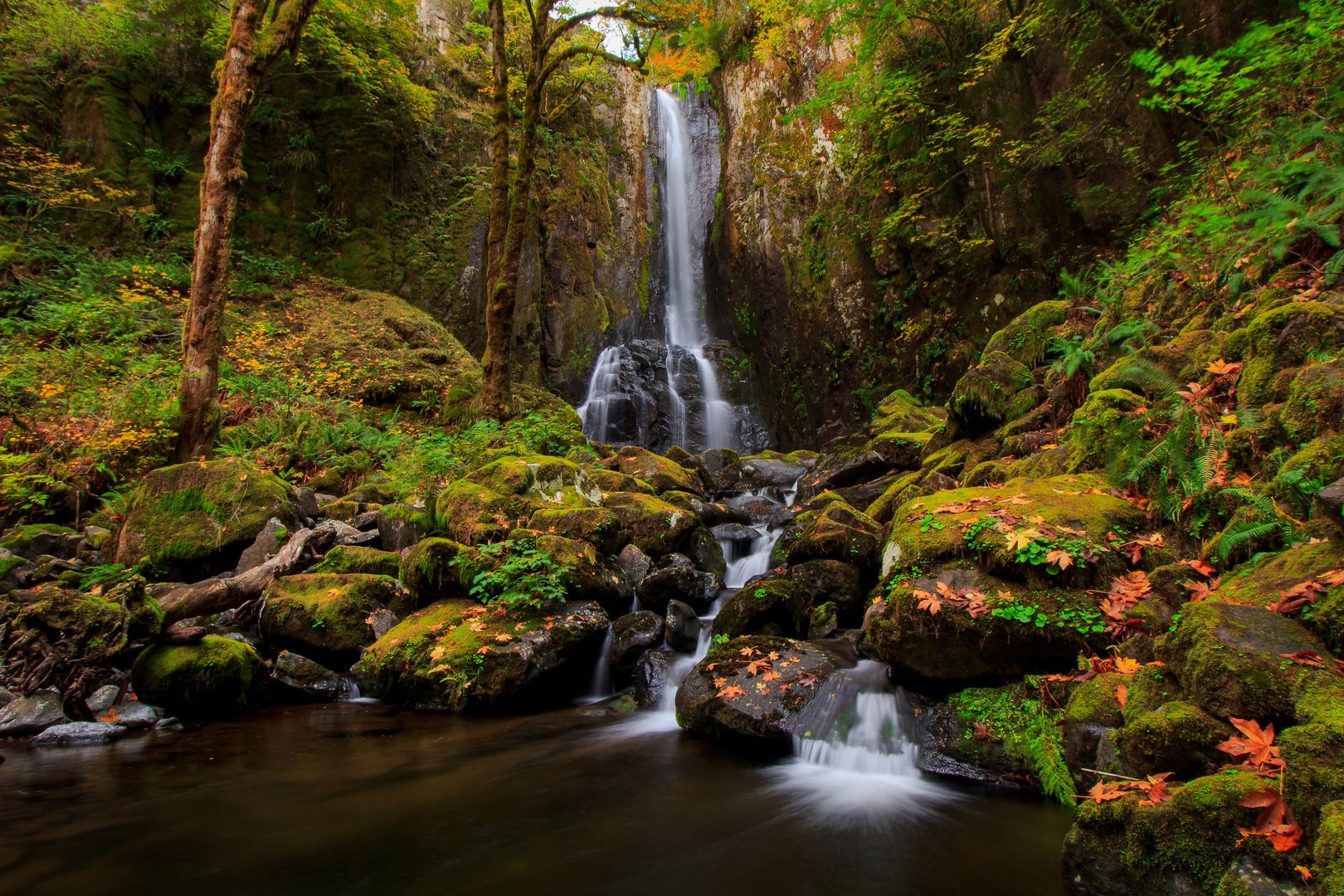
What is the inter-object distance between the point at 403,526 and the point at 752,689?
4752mm

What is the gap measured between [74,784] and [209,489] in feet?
12.8

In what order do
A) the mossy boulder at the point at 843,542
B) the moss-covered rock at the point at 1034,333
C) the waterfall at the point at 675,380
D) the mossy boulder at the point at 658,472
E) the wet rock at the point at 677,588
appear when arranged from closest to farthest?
the mossy boulder at the point at 843,542 < the wet rock at the point at 677,588 < the moss-covered rock at the point at 1034,333 < the mossy boulder at the point at 658,472 < the waterfall at the point at 675,380

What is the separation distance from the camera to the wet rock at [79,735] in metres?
4.26

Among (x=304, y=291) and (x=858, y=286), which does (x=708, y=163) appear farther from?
(x=304, y=291)

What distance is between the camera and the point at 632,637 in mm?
6133

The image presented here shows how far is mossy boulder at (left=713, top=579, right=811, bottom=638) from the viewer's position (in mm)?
5930

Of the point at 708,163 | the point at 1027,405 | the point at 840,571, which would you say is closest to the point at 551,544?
the point at 840,571

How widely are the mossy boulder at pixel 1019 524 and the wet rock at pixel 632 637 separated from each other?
8.27ft

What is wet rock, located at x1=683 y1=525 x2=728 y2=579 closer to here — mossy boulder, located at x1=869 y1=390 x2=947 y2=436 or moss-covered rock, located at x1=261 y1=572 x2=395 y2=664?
moss-covered rock, located at x1=261 y1=572 x2=395 y2=664

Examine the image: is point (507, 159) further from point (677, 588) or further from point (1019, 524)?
point (1019, 524)

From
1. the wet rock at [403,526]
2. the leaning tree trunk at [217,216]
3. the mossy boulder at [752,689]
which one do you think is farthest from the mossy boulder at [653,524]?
the leaning tree trunk at [217,216]

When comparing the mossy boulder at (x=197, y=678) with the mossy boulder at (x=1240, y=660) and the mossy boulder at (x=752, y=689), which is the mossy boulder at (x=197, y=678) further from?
the mossy boulder at (x=1240, y=660)

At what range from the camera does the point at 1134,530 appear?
13.5 ft

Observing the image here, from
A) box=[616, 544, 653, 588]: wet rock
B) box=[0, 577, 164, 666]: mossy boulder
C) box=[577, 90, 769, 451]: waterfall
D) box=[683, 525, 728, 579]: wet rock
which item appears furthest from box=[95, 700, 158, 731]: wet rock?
box=[577, 90, 769, 451]: waterfall
